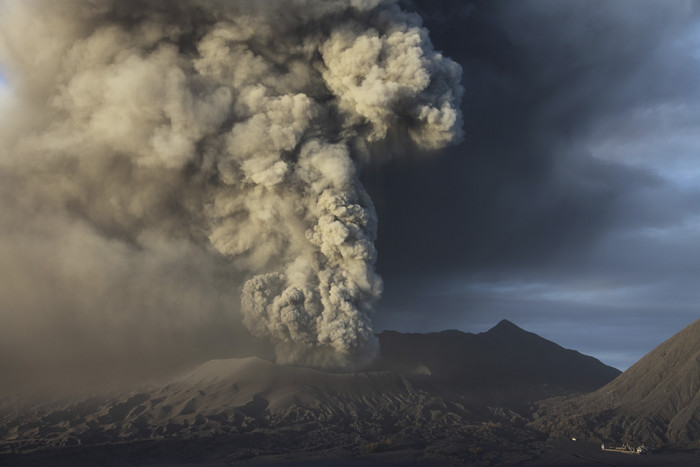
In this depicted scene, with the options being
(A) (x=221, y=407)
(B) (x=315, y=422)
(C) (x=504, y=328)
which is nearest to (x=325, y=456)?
(B) (x=315, y=422)

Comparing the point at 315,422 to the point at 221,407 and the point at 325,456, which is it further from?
the point at 325,456

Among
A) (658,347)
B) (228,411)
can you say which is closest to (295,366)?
(228,411)

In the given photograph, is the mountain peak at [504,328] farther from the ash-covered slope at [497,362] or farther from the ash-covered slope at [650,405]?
the ash-covered slope at [650,405]

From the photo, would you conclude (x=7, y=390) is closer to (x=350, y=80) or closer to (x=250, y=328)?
(x=250, y=328)

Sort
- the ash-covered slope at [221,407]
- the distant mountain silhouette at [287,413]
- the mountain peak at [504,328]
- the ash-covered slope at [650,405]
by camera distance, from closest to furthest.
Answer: the distant mountain silhouette at [287,413], the ash-covered slope at [221,407], the ash-covered slope at [650,405], the mountain peak at [504,328]

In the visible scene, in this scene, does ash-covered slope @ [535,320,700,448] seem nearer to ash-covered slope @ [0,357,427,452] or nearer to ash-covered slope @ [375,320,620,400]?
ash-covered slope @ [0,357,427,452]

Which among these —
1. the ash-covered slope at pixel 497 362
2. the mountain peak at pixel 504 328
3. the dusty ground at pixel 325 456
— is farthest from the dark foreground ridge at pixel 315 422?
the mountain peak at pixel 504 328
